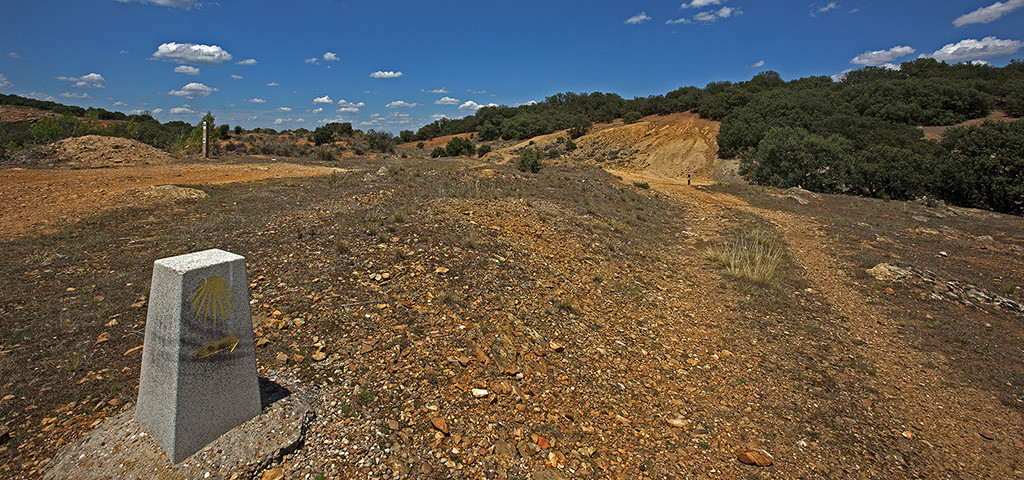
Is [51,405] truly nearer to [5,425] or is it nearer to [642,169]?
[5,425]

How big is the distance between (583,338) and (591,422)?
1.45 metres

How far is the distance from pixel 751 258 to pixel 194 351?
8793 mm

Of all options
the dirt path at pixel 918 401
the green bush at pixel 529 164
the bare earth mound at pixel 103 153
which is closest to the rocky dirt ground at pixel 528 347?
the dirt path at pixel 918 401

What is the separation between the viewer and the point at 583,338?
205 inches

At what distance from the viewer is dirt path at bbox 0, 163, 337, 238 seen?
7.59 m

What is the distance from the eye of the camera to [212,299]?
8.75ft

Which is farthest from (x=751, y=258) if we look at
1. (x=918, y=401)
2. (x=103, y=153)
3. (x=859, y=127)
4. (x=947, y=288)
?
(x=859, y=127)

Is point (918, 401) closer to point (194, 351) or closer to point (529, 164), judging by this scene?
point (194, 351)

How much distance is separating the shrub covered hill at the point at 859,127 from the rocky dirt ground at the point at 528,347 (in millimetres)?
12502

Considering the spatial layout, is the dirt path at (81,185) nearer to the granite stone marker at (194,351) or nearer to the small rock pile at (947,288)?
the granite stone marker at (194,351)

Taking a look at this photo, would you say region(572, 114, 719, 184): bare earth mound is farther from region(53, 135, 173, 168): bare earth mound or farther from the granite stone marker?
the granite stone marker

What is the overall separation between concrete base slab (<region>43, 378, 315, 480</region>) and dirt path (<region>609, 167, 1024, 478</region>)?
4945mm

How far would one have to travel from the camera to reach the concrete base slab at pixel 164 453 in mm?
2580

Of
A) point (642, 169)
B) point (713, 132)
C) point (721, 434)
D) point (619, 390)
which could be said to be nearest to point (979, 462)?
point (721, 434)
